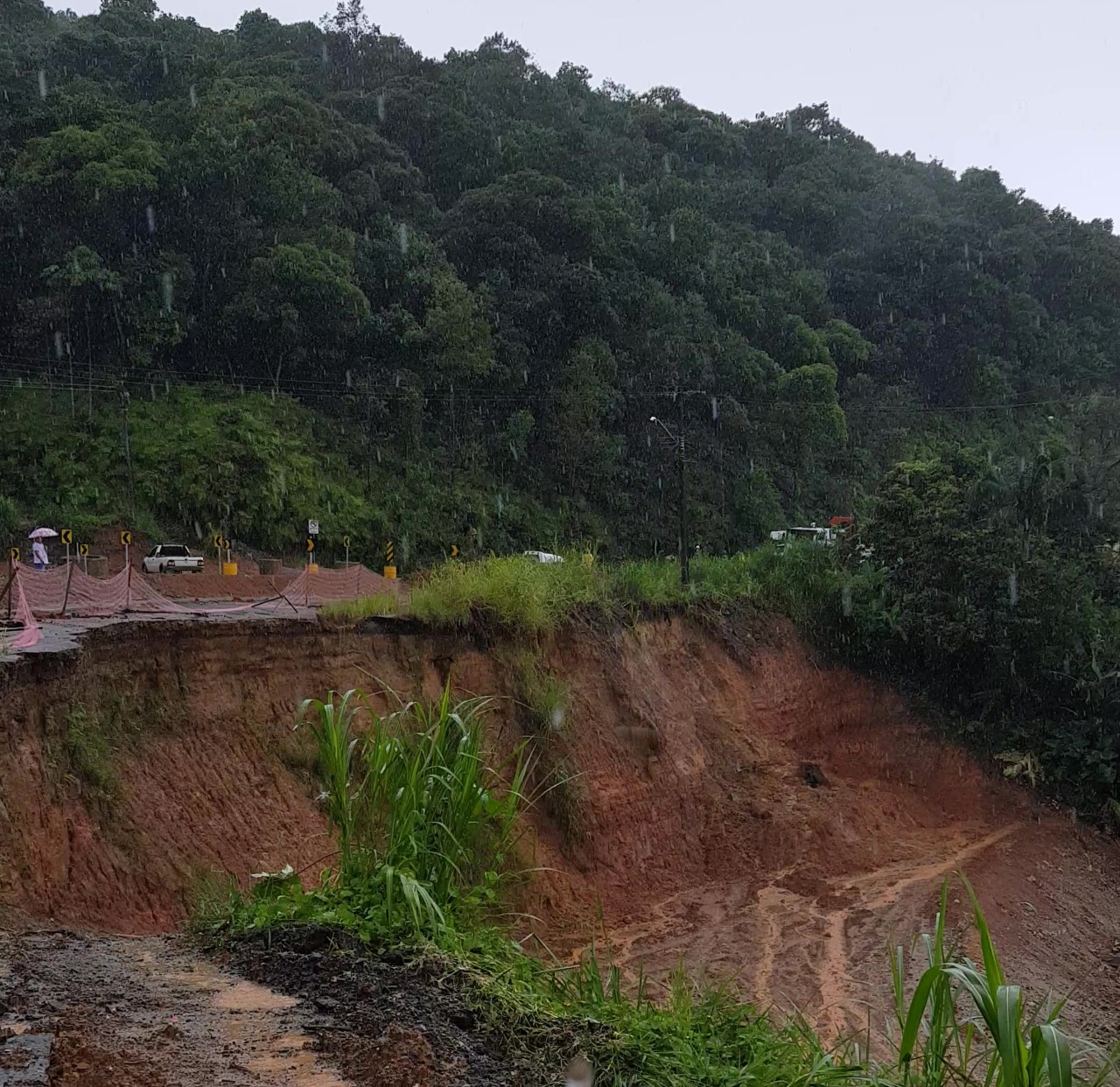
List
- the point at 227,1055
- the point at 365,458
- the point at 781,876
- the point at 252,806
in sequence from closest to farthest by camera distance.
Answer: the point at 227,1055 < the point at 252,806 < the point at 781,876 < the point at 365,458

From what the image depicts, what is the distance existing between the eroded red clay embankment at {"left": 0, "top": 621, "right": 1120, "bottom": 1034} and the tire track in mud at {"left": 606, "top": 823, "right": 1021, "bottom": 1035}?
0.15 feet

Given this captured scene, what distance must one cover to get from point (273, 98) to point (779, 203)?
93.0 ft

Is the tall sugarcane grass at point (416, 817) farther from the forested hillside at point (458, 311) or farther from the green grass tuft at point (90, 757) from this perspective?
the forested hillside at point (458, 311)

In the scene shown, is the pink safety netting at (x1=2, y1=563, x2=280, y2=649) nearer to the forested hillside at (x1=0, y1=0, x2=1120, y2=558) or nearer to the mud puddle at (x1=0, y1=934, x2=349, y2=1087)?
the mud puddle at (x1=0, y1=934, x2=349, y2=1087)

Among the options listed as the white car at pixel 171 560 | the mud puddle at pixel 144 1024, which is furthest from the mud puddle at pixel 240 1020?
the white car at pixel 171 560

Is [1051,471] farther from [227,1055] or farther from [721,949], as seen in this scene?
[227,1055]

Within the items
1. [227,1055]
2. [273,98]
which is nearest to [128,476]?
[273,98]

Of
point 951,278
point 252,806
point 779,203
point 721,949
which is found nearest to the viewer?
point 252,806

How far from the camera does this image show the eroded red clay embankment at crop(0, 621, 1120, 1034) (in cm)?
974

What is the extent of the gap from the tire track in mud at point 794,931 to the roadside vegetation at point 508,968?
488 cm

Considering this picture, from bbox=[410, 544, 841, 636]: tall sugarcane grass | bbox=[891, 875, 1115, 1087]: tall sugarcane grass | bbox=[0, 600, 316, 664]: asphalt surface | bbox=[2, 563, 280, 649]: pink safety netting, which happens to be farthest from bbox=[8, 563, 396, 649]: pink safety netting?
bbox=[891, 875, 1115, 1087]: tall sugarcane grass

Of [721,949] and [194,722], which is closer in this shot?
[194,722]

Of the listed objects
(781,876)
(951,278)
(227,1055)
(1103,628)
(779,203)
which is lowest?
(781,876)

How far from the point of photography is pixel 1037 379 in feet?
175
